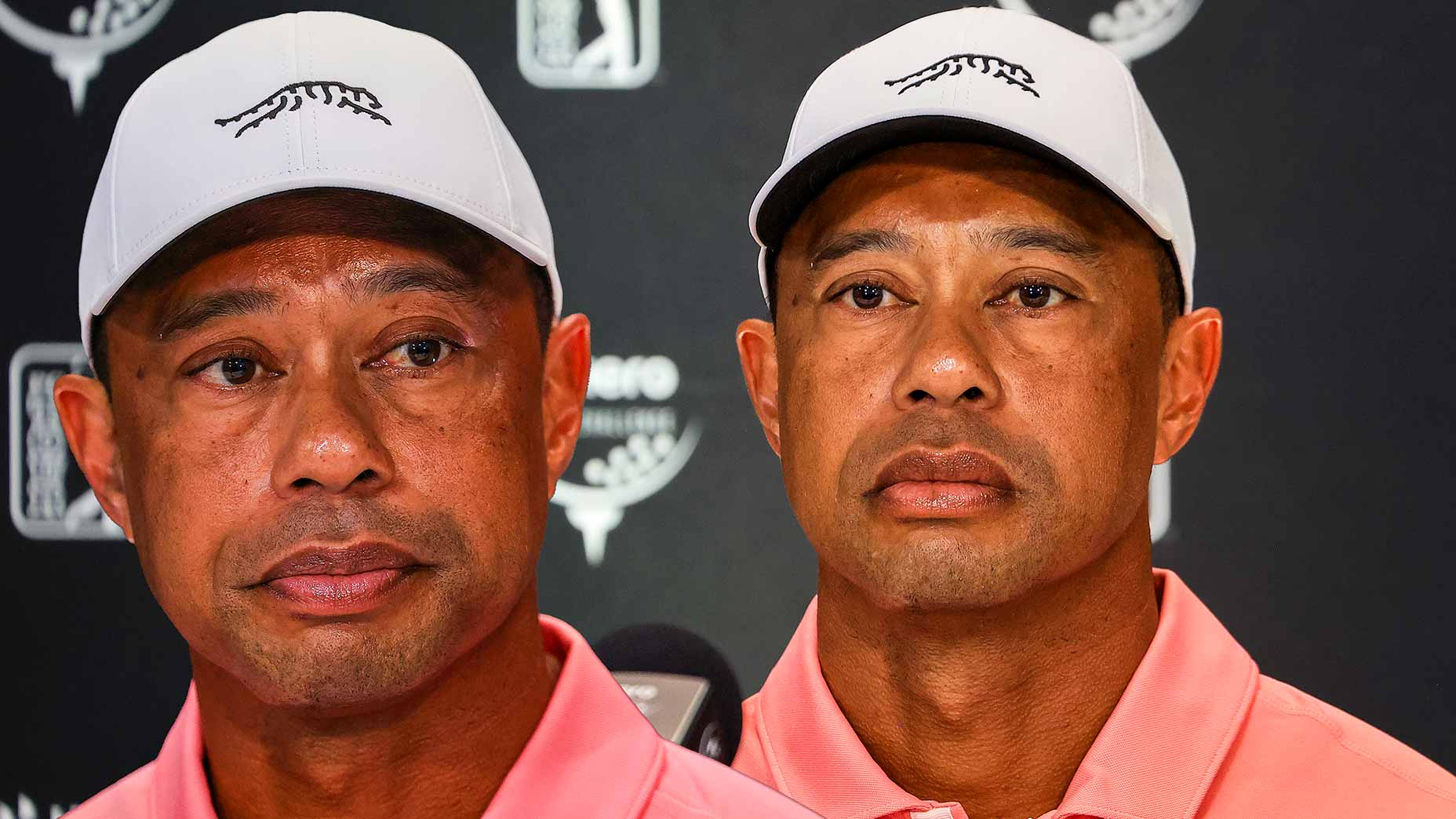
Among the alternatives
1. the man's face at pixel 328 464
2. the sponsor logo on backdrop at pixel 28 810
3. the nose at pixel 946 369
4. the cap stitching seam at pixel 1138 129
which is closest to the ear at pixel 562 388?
Result: the man's face at pixel 328 464

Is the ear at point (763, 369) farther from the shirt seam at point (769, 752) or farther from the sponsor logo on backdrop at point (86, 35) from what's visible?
the sponsor logo on backdrop at point (86, 35)

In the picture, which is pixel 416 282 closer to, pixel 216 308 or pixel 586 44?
pixel 216 308

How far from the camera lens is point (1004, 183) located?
2.17 meters

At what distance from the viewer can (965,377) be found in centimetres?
206

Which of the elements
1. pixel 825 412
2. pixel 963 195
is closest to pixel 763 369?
pixel 825 412

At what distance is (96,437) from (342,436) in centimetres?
44

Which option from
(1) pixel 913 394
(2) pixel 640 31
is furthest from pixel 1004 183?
(2) pixel 640 31

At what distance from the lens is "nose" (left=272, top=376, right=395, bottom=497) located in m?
1.74

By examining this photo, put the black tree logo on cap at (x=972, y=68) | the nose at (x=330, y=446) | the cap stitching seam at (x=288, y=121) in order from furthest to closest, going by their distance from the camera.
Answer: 1. the black tree logo on cap at (x=972, y=68)
2. the cap stitching seam at (x=288, y=121)
3. the nose at (x=330, y=446)

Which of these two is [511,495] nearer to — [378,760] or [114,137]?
[378,760]

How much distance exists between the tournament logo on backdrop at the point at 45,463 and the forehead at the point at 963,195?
4.25 feet

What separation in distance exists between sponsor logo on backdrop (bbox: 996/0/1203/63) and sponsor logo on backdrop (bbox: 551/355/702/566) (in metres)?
0.82

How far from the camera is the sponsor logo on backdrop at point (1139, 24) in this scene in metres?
2.70

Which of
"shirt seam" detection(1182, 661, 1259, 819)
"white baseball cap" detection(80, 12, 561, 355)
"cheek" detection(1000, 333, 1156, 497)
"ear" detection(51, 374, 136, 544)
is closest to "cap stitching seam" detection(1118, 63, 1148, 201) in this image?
"cheek" detection(1000, 333, 1156, 497)
